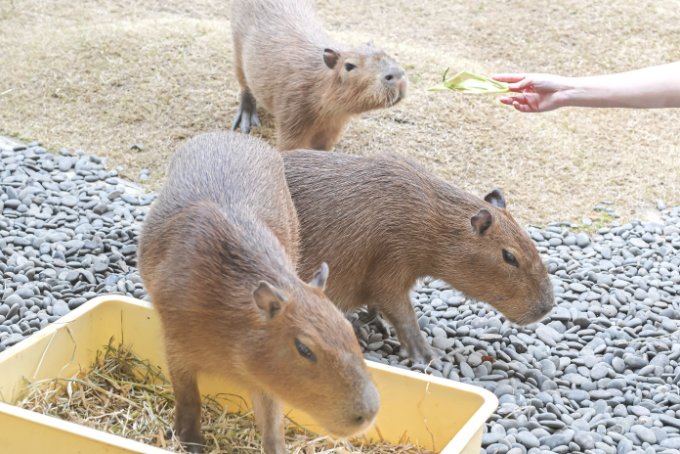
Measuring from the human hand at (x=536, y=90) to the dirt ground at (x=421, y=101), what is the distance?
4.23 feet

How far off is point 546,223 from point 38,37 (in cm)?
544

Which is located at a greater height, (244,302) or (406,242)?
(244,302)

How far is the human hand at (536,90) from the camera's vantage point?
5188mm

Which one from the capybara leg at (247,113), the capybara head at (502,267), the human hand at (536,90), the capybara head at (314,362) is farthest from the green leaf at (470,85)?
the capybara head at (314,362)

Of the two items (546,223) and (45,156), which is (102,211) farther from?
(546,223)

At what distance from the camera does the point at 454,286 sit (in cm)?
455

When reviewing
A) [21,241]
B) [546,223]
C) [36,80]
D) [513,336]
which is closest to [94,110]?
[36,80]

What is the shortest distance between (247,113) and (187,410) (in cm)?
458

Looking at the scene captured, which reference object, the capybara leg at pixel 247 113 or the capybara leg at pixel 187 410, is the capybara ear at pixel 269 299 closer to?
the capybara leg at pixel 187 410

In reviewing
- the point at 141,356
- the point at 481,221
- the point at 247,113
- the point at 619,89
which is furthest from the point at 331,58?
the point at 141,356

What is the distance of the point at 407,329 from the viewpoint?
4.54m

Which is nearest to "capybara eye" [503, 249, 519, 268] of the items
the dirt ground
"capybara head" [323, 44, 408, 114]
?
the dirt ground

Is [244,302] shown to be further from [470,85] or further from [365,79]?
[365,79]

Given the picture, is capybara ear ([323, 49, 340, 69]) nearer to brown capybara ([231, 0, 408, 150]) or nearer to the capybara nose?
brown capybara ([231, 0, 408, 150])
